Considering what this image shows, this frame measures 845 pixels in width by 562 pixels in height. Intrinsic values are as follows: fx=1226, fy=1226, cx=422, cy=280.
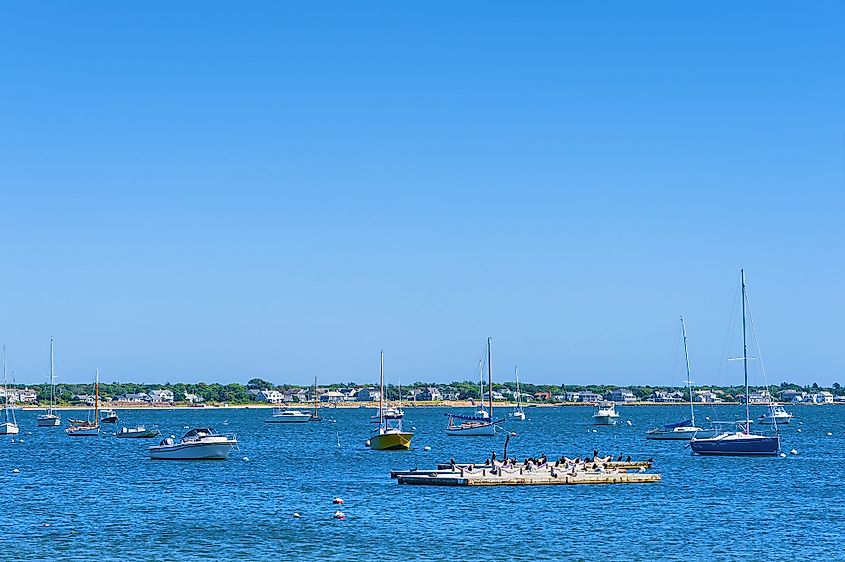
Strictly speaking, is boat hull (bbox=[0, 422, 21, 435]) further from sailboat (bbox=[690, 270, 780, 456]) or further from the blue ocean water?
sailboat (bbox=[690, 270, 780, 456])

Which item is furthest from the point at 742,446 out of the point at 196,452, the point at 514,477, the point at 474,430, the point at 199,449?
the point at 474,430

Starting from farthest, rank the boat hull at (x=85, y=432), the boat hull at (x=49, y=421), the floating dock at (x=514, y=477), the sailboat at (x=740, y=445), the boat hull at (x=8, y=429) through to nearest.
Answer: the boat hull at (x=49, y=421) < the boat hull at (x=8, y=429) < the boat hull at (x=85, y=432) < the sailboat at (x=740, y=445) < the floating dock at (x=514, y=477)

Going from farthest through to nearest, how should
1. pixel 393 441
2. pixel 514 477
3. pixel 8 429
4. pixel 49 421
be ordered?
1. pixel 49 421
2. pixel 8 429
3. pixel 393 441
4. pixel 514 477

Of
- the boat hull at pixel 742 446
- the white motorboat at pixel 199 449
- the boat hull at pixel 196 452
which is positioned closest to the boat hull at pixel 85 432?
the white motorboat at pixel 199 449

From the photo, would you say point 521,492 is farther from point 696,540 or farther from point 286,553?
point 286,553

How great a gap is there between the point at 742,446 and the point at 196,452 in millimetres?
43883

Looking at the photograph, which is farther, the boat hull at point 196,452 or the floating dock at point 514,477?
the boat hull at point 196,452

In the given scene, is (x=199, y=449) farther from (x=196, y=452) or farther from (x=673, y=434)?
(x=673, y=434)

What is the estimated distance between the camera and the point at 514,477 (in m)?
75.9

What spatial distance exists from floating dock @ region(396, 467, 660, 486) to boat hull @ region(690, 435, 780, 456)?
21.6 metres

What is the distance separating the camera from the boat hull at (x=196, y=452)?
99250 mm

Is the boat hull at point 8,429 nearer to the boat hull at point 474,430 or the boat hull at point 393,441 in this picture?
the boat hull at point 474,430

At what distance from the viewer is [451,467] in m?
79.4

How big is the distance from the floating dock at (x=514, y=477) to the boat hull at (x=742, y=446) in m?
21.6
